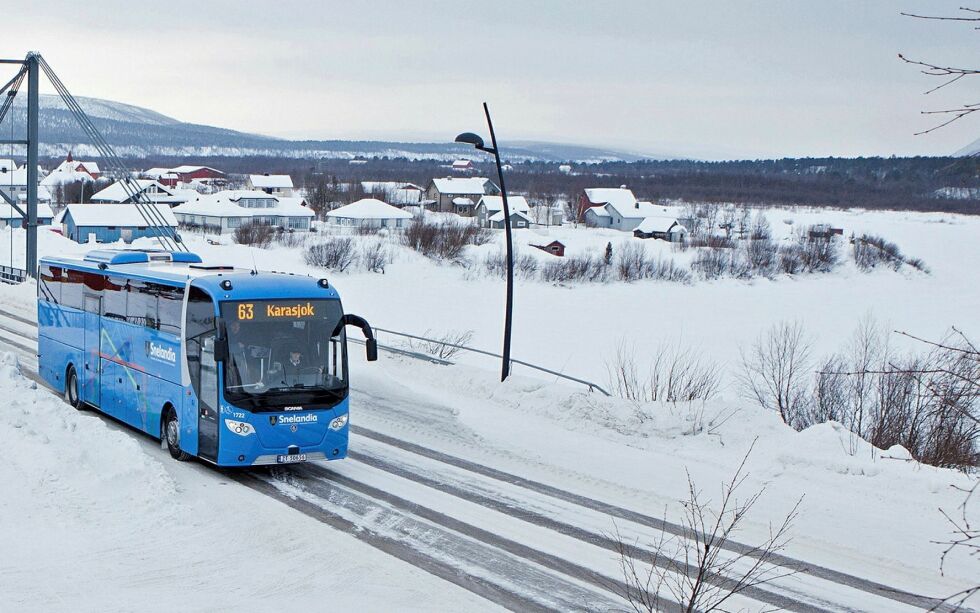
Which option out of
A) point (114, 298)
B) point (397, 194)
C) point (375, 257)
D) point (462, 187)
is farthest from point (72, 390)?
point (462, 187)

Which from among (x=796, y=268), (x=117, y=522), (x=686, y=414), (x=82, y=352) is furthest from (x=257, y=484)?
(x=796, y=268)

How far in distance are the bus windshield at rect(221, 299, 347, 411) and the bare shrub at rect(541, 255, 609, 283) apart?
6058 centimetres

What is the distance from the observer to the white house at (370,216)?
114 meters

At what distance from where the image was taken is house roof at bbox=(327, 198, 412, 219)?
114500 millimetres

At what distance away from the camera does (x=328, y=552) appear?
11648mm

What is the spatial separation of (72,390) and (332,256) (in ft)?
177

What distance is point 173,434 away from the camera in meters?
16.0

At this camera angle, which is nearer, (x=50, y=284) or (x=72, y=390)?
(x=72, y=390)

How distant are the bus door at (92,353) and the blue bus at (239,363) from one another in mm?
1747

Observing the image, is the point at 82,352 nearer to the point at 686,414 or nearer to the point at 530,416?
the point at 530,416

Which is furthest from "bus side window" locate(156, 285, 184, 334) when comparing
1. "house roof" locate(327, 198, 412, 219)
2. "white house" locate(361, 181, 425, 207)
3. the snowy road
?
"white house" locate(361, 181, 425, 207)

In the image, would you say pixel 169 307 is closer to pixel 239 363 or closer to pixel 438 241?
pixel 239 363

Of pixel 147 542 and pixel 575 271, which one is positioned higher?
pixel 147 542

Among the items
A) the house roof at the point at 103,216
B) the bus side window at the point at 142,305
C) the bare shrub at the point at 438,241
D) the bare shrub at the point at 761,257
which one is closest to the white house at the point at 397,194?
the house roof at the point at 103,216
